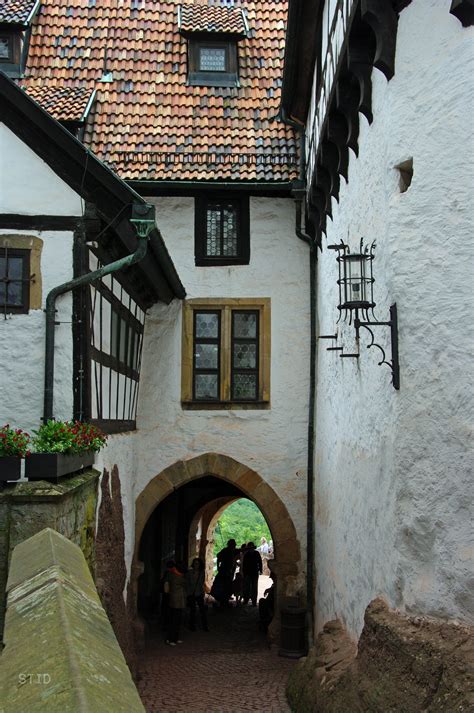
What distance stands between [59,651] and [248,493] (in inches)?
411

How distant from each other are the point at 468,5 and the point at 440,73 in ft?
1.75

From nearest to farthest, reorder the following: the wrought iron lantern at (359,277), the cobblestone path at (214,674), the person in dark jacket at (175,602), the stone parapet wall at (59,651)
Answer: the stone parapet wall at (59,651), the wrought iron lantern at (359,277), the cobblestone path at (214,674), the person in dark jacket at (175,602)

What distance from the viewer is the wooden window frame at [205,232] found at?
12938 mm

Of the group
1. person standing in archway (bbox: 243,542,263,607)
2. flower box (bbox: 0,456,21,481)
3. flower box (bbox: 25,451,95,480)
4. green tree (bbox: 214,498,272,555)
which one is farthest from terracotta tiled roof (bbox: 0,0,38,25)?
green tree (bbox: 214,498,272,555)

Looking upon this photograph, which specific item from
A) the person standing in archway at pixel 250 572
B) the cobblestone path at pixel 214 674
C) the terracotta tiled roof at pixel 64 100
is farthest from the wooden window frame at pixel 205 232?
the person standing in archway at pixel 250 572

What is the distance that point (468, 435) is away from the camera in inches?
231

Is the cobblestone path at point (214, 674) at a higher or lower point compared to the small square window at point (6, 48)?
lower

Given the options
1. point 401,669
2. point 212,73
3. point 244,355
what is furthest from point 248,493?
point 401,669

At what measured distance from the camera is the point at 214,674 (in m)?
11.3

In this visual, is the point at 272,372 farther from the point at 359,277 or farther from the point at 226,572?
the point at 226,572

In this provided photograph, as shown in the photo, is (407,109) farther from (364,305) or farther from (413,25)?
(364,305)

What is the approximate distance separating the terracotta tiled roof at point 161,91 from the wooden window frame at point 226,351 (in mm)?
1804

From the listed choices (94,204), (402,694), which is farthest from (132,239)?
(402,694)

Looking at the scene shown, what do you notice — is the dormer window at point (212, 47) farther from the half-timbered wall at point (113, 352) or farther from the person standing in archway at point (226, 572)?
the person standing in archway at point (226, 572)
